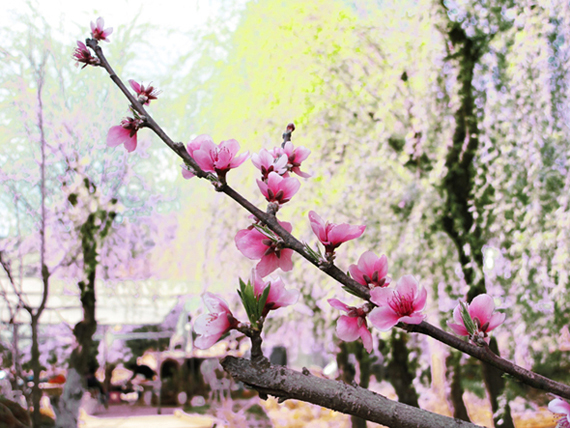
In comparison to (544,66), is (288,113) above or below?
below

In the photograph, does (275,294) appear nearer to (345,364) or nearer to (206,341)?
(206,341)

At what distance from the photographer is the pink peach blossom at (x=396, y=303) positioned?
0.38 metres

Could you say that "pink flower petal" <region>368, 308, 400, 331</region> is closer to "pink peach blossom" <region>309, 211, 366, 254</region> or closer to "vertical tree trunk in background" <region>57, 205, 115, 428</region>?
"pink peach blossom" <region>309, 211, 366, 254</region>

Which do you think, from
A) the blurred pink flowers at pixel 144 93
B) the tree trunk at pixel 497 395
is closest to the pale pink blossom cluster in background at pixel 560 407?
the blurred pink flowers at pixel 144 93

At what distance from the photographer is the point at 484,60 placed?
2693mm

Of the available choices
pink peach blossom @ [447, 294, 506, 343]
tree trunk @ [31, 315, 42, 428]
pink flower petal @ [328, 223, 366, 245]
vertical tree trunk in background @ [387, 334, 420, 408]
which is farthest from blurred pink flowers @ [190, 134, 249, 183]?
tree trunk @ [31, 315, 42, 428]

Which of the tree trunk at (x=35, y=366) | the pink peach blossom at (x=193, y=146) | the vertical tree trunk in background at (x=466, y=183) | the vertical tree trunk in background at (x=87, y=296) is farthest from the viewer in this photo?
the vertical tree trunk in background at (x=87, y=296)

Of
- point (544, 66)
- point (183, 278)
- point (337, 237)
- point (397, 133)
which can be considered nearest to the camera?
point (337, 237)

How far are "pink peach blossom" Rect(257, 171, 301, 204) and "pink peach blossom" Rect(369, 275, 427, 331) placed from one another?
0.12 metres

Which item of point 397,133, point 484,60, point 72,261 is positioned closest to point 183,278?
point 72,261

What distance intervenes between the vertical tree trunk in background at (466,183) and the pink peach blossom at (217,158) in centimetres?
232

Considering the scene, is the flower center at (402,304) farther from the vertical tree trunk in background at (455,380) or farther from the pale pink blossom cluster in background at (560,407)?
the vertical tree trunk in background at (455,380)

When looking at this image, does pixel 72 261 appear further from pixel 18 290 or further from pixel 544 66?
pixel 544 66

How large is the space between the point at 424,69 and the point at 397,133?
0.36 m
